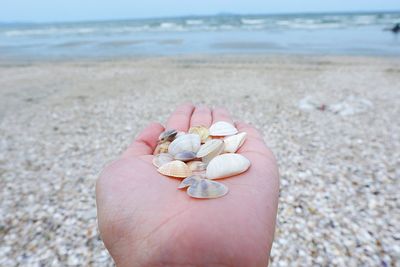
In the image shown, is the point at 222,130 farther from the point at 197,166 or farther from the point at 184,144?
the point at 197,166

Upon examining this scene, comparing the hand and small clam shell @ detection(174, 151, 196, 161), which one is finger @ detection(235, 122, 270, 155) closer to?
the hand

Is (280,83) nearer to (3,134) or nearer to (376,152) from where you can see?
(376,152)

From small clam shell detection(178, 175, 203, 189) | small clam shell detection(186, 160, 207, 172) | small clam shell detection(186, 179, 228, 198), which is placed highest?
small clam shell detection(186, 179, 228, 198)

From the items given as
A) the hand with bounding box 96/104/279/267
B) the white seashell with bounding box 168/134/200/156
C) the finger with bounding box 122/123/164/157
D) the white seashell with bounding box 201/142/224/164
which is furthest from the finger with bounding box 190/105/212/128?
the hand with bounding box 96/104/279/267

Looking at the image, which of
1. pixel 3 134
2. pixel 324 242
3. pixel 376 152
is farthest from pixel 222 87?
pixel 324 242

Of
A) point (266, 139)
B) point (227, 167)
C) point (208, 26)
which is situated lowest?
point (266, 139)

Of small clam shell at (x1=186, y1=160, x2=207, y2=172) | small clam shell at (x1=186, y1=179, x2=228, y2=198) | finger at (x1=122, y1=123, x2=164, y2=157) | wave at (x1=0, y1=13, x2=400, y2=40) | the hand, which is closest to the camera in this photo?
the hand

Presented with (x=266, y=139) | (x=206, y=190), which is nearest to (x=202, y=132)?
(x=206, y=190)
